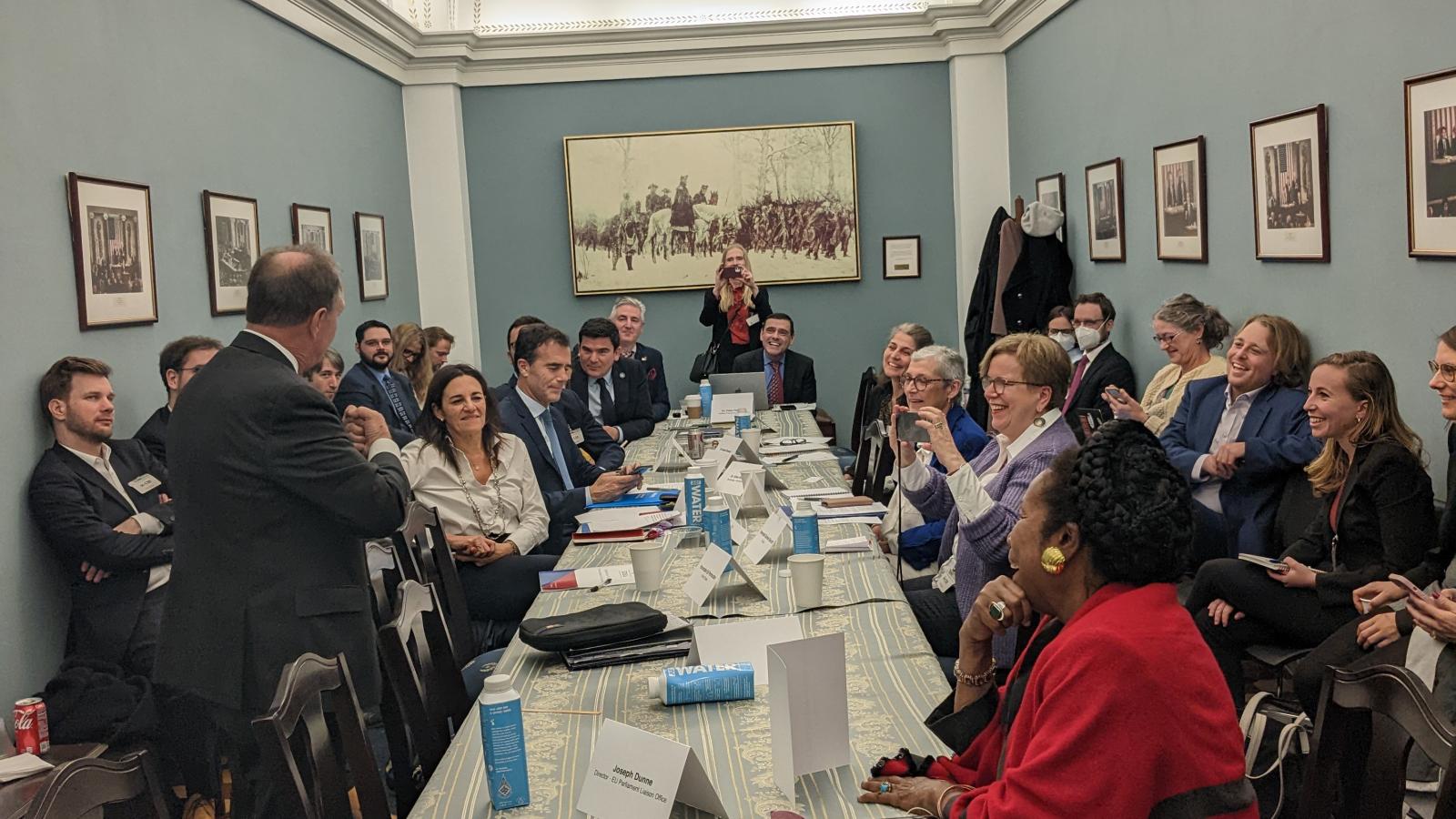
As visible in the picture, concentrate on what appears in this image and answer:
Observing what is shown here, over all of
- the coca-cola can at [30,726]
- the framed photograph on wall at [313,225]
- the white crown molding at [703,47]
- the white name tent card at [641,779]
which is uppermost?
the white crown molding at [703,47]

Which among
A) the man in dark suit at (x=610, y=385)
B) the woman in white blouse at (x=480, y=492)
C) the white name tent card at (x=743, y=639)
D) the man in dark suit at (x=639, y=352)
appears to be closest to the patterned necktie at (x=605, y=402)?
the man in dark suit at (x=610, y=385)

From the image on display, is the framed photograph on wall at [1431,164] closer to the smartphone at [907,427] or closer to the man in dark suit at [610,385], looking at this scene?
the smartphone at [907,427]

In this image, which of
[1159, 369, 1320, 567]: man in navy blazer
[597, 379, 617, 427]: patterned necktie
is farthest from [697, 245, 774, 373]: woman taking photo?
[1159, 369, 1320, 567]: man in navy blazer

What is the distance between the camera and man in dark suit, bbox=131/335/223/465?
4.91 meters

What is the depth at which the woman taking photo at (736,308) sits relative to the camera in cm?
911

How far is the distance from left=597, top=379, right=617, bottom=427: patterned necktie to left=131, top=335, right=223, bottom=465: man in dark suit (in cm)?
261

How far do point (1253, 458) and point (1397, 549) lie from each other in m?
1.02

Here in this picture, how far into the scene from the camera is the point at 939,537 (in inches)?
179

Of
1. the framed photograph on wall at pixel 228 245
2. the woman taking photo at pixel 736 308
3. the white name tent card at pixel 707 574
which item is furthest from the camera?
the woman taking photo at pixel 736 308

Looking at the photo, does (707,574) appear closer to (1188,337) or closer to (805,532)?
(805,532)

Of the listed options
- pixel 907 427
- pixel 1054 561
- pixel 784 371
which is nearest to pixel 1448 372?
pixel 907 427

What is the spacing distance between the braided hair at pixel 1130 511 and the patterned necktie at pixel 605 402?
18.1ft

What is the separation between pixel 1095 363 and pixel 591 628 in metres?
4.96

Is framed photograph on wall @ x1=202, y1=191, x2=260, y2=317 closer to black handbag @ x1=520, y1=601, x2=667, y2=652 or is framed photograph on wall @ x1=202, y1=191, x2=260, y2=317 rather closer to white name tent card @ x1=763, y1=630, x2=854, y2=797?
black handbag @ x1=520, y1=601, x2=667, y2=652
